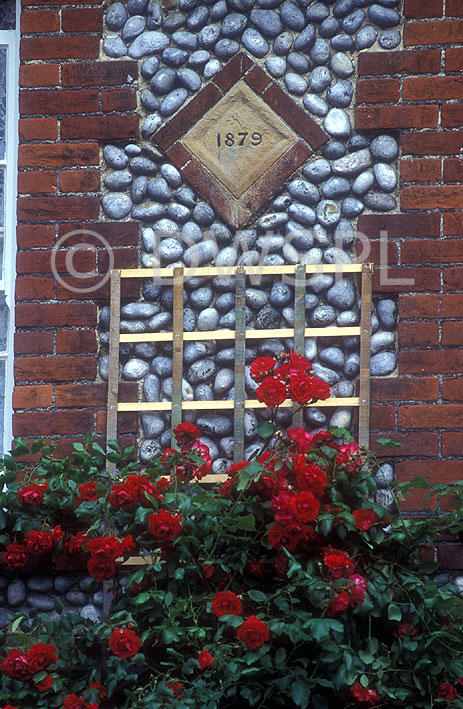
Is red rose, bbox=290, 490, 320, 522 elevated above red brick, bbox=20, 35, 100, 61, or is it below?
below

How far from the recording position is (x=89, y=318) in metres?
3.55

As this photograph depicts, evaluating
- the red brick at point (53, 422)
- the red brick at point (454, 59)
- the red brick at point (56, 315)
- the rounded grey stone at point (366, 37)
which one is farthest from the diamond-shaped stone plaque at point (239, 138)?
the red brick at point (53, 422)

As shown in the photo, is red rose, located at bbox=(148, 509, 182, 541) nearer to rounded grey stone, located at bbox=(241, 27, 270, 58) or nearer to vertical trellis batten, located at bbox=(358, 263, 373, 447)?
vertical trellis batten, located at bbox=(358, 263, 373, 447)

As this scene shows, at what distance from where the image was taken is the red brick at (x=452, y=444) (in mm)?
3375

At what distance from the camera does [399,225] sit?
3.47m

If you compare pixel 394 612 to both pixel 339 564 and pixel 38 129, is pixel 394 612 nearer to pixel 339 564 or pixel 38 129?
pixel 339 564

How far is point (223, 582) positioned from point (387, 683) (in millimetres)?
637

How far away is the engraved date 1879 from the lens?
359 cm

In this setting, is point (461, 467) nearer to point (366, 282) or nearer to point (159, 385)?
point (366, 282)

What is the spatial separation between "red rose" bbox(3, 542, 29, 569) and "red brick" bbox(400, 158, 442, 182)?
2.03 metres

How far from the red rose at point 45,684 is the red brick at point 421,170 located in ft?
7.39

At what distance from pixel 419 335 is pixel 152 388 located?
3.50 ft

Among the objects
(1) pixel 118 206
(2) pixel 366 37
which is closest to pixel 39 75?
(1) pixel 118 206

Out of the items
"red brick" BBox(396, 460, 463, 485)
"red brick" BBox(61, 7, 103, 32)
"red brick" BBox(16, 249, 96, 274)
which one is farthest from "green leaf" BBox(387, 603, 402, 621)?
"red brick" BBox(61, 7, 103, 32)
